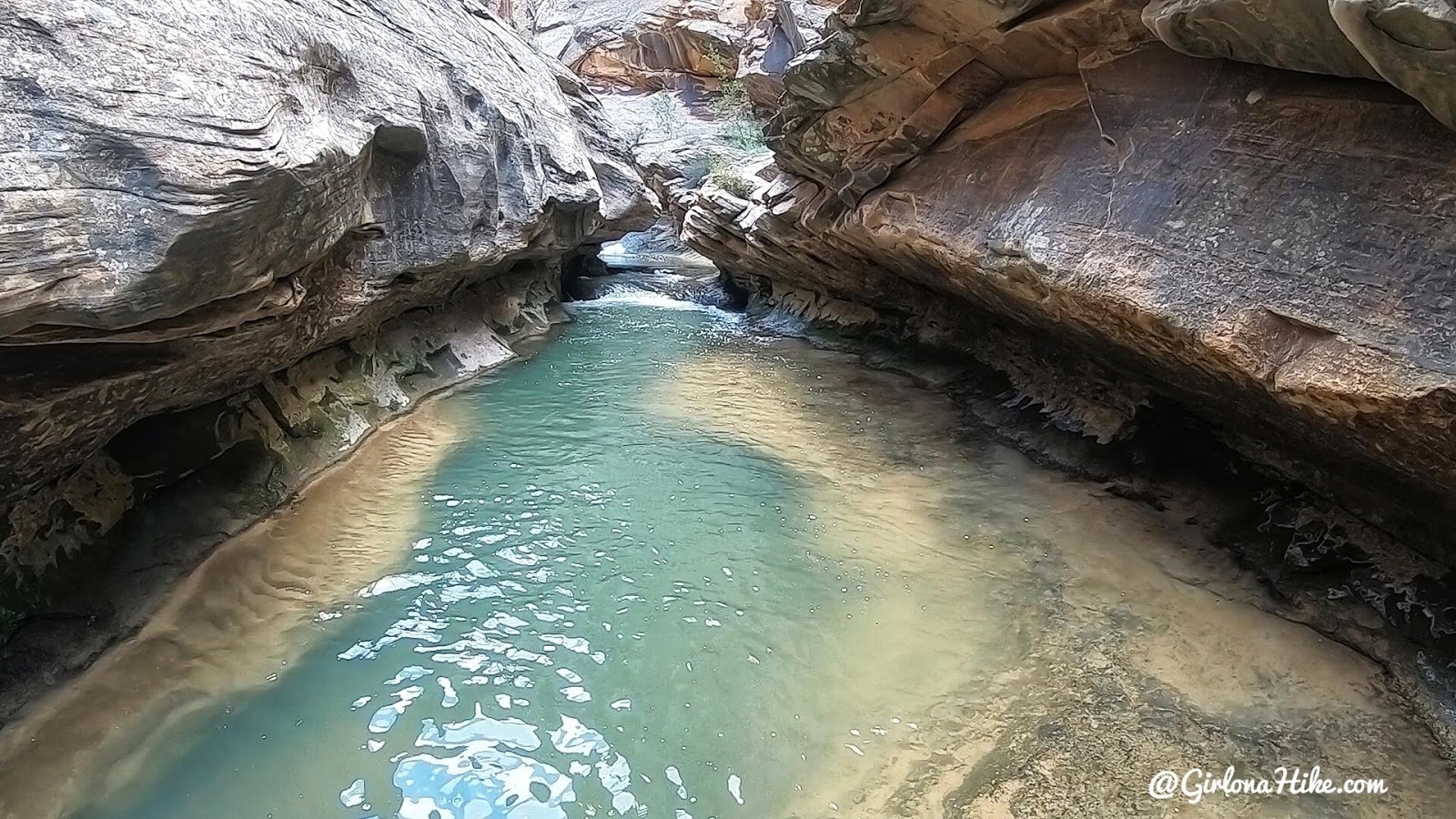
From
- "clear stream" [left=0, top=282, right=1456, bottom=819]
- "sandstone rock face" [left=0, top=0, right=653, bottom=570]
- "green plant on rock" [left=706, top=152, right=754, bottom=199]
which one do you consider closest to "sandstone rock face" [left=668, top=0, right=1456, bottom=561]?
"clear stream" [left=0, top=282, right=1456, bottom=819]

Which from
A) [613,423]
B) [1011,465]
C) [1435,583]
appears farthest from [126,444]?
[1435,583]

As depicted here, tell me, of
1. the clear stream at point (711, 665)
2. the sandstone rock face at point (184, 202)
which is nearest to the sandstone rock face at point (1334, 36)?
the clear stream at point (711, 665)

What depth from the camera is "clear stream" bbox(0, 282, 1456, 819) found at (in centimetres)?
425

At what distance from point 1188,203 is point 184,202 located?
6189mm

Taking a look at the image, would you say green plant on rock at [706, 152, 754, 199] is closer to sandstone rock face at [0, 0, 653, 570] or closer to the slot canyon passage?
the slot canyon passage

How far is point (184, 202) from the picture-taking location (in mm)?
4434

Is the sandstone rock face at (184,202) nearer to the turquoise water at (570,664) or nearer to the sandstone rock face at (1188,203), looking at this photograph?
the turquoise water at (570,664)

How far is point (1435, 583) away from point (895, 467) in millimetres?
4009

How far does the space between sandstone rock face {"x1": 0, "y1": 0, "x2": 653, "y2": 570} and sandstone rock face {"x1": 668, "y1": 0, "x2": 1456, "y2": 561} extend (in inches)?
183

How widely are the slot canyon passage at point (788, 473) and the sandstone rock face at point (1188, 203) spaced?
0.11ft

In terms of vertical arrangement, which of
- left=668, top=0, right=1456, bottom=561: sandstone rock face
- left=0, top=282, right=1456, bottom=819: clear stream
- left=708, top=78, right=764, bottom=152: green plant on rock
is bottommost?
left=0, top=282, right=1456, bottom=819: clear stream

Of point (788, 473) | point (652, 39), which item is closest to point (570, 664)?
point (788, 473)

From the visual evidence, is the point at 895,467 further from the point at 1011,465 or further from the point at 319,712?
the point at 319,712

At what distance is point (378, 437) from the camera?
8852 millimetres
